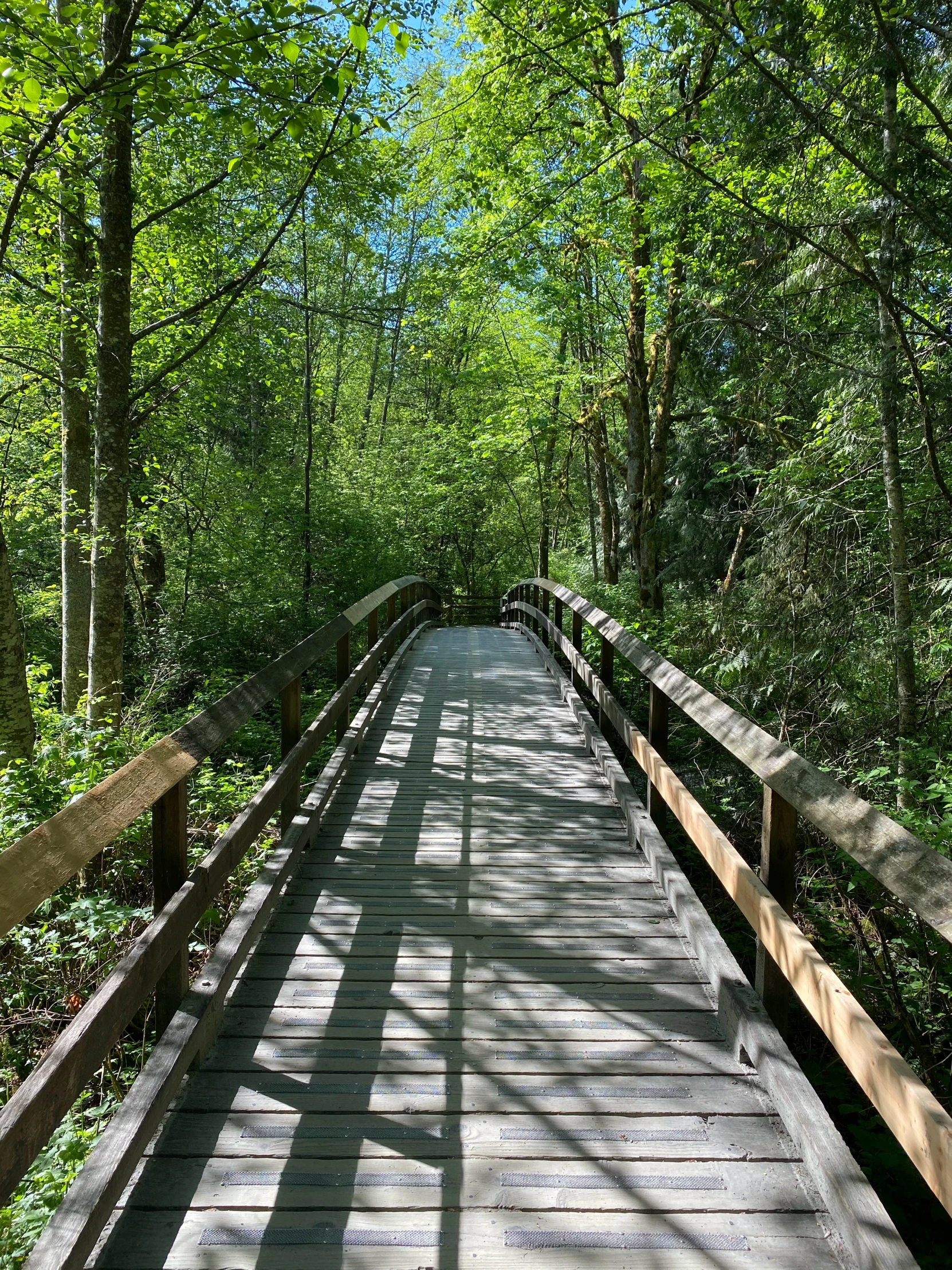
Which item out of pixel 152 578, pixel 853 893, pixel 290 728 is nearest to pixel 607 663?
pixel 853 893

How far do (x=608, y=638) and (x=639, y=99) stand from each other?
6.97 m

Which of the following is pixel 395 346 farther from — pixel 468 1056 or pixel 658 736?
pixel 468 1056

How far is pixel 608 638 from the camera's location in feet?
17.7

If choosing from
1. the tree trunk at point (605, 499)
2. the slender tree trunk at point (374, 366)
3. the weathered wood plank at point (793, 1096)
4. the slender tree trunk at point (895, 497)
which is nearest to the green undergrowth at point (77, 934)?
the weathered wood plank at point (793, 1096)

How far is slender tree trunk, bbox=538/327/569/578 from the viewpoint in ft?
60.8

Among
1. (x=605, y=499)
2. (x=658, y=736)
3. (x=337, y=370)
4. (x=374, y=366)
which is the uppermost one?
(x=374, y=366)

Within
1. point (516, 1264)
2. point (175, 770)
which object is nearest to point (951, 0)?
→ point (175, 770)

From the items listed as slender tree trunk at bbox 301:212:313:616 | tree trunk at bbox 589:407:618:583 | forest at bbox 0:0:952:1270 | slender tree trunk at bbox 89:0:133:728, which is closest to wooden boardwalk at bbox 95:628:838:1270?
forest at bbox 0:0:952:1270

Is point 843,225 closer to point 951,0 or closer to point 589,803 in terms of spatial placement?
point 951,0

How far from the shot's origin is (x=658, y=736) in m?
4.11

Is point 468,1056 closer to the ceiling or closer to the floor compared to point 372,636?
closer to the floor

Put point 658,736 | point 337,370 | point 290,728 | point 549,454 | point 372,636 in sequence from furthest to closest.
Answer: point 337,370
point 549,454
point 372,636
point 658,736
point 290,728

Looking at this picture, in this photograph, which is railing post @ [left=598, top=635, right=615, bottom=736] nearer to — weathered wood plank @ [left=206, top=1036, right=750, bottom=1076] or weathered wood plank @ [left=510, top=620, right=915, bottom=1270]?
weathered wood plank @ [left=510, top=620, right=915, bottom=1270]

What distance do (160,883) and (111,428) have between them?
525 centimetres
